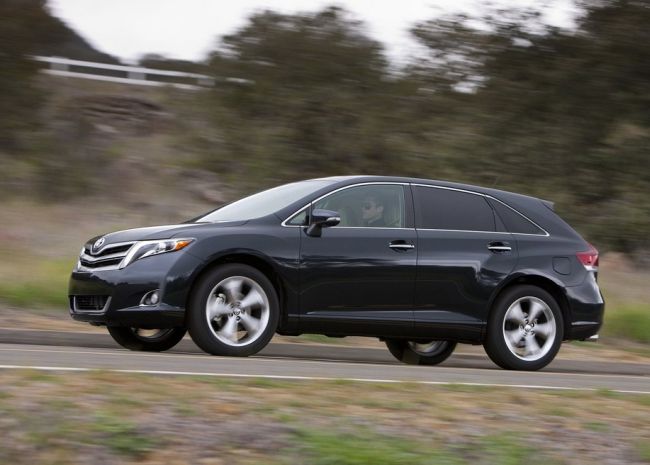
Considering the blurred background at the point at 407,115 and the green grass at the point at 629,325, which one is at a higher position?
the blurred background at the point at 407,115

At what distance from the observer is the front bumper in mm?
9227

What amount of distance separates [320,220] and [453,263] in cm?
130

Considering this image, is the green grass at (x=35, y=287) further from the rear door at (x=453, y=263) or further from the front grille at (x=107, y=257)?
the rear door at (x=453, y=263)

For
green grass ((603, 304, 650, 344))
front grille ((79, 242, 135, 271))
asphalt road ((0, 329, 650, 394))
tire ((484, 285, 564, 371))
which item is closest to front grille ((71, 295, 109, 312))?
front grille ((79, 242, 135, 271))

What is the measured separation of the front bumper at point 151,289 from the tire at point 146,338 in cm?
118

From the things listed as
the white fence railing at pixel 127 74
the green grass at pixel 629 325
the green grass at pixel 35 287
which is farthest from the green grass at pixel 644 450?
the white fence railing at pixel 127 74

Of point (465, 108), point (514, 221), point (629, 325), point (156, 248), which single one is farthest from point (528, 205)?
point (465, 108)

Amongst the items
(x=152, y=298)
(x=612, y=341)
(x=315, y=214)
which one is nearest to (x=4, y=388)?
(x=152, y=298)

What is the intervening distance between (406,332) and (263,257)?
1.45m

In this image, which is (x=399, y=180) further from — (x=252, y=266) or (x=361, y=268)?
(x=252, y=266)

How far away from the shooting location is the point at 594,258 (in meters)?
11.0

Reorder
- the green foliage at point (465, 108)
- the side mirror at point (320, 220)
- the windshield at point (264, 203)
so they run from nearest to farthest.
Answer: the side mirror at point (320, 220)
the windshield at point (264, 203)
the green foliage at point (465, 108)

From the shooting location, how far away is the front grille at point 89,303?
9.45 metres

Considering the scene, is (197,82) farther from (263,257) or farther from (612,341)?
(263,257)
